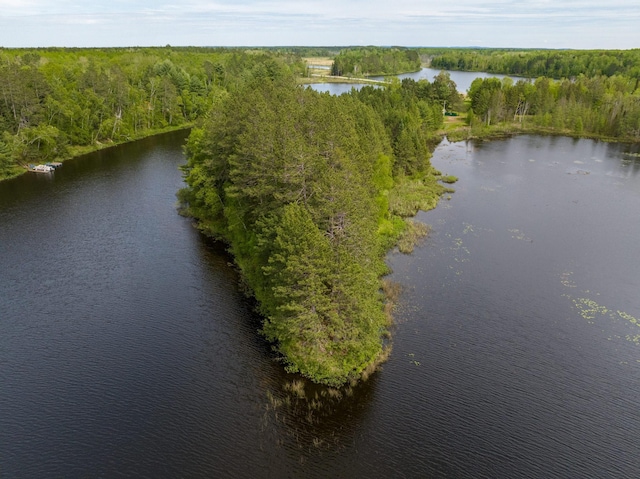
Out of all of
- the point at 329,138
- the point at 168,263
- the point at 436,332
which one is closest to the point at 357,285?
the point at 436,332

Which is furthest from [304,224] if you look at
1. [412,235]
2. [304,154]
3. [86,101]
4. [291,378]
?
[86,101]

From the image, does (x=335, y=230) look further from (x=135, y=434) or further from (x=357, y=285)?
(x=135, y=434)

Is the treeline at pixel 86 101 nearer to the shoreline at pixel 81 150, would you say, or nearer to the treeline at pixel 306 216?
the shoreline at pixel 81 150

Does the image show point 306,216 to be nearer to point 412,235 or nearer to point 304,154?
point 304,154

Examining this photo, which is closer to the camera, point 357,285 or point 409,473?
point 409,473

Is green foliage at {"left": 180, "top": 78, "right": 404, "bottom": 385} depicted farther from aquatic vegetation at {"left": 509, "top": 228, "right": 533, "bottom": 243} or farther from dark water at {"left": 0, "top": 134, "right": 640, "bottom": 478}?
aquatic vegetation at {"left": 509, "top": 228, "right": 533, "bottom": 243}

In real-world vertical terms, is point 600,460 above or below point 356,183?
below

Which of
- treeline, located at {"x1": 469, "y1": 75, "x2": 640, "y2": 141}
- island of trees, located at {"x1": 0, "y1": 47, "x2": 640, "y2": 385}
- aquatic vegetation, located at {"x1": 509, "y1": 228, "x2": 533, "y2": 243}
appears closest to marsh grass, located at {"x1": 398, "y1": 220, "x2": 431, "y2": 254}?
island of trees, located at {"x1": 0, "y1": 47, "x2": 640, "y2": 385}
